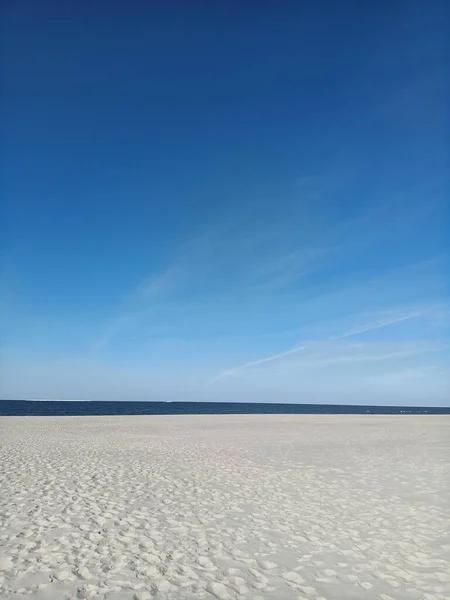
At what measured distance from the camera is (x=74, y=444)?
2105 cm

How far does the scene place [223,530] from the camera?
25.1 ft

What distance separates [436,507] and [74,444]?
17544mm

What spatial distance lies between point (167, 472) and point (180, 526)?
5.83m

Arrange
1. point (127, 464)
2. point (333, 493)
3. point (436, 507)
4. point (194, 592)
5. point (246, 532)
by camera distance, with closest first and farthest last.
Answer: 1. point (194, 592)
2. point (246, 532)
3. point (436, 507)
4. point (333, 493)
5. point (127, 464)

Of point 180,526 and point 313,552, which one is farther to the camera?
point 180,526

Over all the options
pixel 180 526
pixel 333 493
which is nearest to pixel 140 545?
pixel 180 526

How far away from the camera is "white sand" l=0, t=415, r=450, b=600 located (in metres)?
5.54

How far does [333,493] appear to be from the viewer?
10.6 m

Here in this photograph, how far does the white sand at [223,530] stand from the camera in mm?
5539

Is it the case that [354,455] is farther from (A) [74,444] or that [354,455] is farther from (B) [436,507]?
(A) [74,444]

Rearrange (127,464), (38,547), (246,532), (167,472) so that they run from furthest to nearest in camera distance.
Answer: (127,464), (167,472), (246,532), (38,547)

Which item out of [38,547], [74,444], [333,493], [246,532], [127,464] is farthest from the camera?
[74,444]

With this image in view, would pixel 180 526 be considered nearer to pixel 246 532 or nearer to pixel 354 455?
pixel 246 532

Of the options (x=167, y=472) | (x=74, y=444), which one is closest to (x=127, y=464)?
(x=167, y=472)
